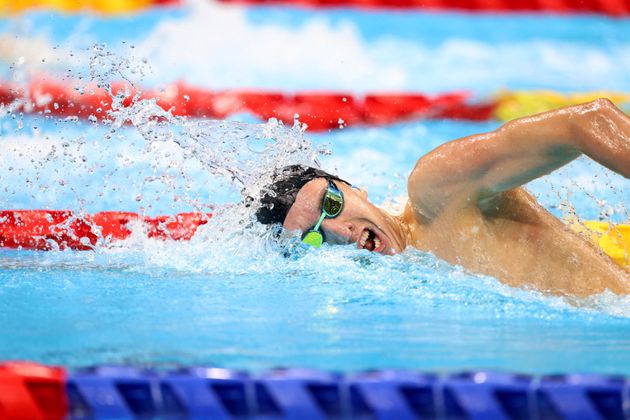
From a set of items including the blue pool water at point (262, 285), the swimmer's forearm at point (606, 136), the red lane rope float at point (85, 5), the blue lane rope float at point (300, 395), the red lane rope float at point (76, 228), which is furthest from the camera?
the red lane rope float at point (85, 5)

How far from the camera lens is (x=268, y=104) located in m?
4.89

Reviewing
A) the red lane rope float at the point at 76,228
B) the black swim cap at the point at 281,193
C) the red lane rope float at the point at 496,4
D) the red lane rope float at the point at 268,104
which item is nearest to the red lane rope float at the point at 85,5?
the red lane rope float at the point at 496,4

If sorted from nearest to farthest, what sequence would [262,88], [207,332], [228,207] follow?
[207,332]
[228,207]
[262,88]

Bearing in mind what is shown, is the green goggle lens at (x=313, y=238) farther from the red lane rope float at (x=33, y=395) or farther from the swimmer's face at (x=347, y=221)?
the red lane rope float at (x=33, y=395)

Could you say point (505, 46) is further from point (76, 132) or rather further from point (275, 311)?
point (275, 311)

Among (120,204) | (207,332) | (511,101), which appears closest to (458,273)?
(207,332)

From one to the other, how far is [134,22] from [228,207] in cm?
416

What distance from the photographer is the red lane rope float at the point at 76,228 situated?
3248 mm

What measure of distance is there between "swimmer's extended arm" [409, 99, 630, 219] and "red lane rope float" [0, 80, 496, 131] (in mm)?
2525

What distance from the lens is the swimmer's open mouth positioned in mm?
2543

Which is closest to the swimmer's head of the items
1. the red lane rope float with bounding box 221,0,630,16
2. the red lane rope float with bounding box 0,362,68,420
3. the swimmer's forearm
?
the swimmer's forearm

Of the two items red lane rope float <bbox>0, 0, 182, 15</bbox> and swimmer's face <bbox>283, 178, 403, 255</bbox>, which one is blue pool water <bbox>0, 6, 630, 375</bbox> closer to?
swimmer's face <bbox>283, 178, 403, 255</bbox>

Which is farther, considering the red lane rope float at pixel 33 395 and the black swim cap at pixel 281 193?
the black swim cap at pixel 281 193

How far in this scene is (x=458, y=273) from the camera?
96.7 inches
